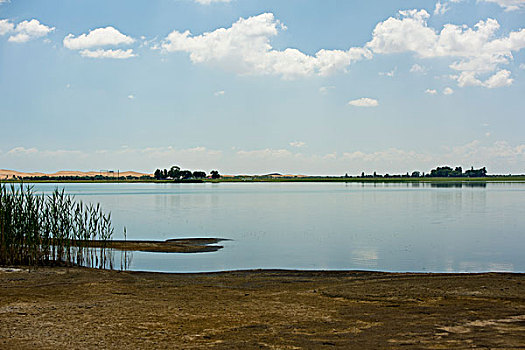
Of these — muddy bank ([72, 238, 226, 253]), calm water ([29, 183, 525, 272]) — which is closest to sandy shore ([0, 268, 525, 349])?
calm water ([29, 183, 525, 272])

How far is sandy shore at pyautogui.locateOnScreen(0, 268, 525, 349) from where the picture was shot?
8977mm

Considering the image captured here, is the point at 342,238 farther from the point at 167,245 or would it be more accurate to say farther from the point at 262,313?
the point at 262,313

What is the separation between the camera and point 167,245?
28656 millimetres

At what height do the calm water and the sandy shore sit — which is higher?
the sandy shore

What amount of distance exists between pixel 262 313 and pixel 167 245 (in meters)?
18.2

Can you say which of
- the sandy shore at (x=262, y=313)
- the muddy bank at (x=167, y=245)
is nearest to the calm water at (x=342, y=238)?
the muddy bank at (x=167, y=245)

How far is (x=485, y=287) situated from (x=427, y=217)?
32871 millimetres

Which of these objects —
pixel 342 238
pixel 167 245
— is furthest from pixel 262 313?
pixel 342 238

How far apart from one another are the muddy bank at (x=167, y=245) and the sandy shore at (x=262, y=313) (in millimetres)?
10492

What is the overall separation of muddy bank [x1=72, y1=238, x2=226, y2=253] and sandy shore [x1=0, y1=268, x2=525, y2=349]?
10.5 meters

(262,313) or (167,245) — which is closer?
(262,313)

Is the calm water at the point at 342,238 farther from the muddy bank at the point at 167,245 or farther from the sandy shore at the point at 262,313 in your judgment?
the sandy shore at the point at 262,313

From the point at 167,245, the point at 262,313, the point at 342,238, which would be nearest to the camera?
the point at 262,313

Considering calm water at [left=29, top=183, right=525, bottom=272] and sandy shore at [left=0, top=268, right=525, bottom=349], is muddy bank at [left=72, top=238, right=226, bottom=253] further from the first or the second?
sandy shore at [left=0, top=268, right=525, bottom=349]
